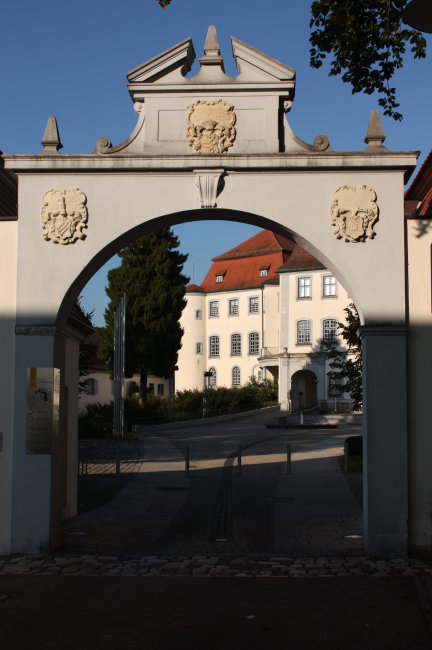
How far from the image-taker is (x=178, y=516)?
1549cm

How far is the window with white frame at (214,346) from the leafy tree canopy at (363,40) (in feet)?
246

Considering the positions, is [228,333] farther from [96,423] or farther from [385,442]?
[385,442]

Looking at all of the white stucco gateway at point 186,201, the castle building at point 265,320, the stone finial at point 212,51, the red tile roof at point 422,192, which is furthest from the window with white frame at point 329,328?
the stone finial at point 212,51

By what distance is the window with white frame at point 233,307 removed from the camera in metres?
85.2

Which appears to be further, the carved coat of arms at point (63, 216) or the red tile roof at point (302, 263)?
the red tile roof at point (302, 263)

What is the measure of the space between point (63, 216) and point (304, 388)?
59982 mm

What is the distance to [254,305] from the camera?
273 ft

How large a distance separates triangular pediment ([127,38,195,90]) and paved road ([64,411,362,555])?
6.36m

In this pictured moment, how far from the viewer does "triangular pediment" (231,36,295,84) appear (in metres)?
11.7

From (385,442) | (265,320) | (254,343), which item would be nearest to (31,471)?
(385,442)

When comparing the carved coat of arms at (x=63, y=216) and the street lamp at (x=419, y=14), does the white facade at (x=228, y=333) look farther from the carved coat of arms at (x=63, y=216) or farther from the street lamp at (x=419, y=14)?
the street lamp at (x=419, y=14)

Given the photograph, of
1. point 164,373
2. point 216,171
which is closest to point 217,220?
point 216,171

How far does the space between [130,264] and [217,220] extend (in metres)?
43.4

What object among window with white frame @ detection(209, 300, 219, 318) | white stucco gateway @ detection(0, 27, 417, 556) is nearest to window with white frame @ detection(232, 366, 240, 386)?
window with white frame @ detection(209, 300, 219, 318)
